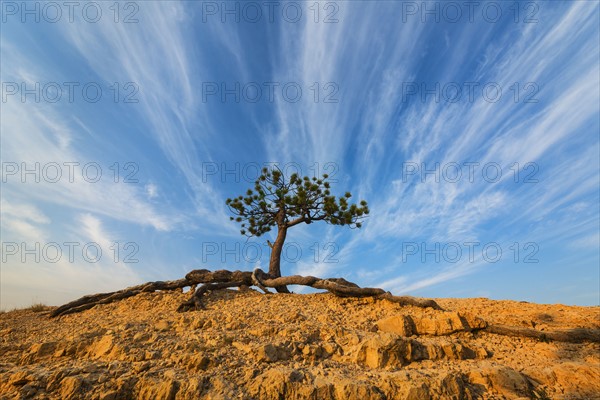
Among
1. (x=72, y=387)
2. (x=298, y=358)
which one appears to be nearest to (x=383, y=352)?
(x=298, y=358)

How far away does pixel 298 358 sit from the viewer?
696cm

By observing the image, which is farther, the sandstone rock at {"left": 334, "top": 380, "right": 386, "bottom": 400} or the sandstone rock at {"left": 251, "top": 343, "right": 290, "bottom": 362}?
the sandstone rock at {"left": 251, "top": 343, "right": 290, "bottom": 362}

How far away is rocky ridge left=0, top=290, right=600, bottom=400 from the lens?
19.1ft

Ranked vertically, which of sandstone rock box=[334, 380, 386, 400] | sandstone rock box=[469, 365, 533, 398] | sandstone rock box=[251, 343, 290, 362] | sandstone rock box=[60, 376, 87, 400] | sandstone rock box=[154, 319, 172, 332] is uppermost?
sandstone rock box=[154, 319, 172, 332]

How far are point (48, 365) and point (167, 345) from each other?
7.32ft

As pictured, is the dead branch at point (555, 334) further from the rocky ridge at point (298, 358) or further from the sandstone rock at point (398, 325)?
the sandstone rock at point (398, 325)

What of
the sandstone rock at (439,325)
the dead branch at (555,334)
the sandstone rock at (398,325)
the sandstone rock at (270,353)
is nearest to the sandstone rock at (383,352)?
the sandstone rock at (398,325)

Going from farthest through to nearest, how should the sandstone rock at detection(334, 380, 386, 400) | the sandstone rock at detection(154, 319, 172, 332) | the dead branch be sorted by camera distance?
the dead branch → the sandstone rock at detection(154, 319, 172, 332) → the sandstone rock at detection(334, 380, 386, 400)

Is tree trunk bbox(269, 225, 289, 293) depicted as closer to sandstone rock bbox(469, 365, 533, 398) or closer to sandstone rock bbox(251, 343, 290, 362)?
sandstone rock bbox(251, 343, 290, 362)

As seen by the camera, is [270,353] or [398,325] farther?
[398,325]

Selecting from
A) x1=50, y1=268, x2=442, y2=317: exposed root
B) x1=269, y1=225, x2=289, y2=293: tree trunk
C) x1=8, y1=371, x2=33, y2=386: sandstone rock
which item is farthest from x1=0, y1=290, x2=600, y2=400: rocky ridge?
x1=269, y1=225, x2=289, y2=293: tree trunk

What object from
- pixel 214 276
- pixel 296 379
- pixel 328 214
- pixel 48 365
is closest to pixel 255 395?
pixel 296 379

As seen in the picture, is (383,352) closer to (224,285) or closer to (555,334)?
(555,334)

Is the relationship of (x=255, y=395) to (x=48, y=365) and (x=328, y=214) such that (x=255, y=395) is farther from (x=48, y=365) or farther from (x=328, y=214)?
(x=328, y=214)
